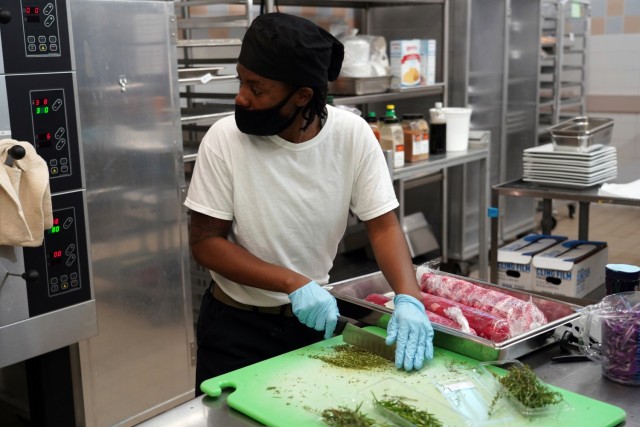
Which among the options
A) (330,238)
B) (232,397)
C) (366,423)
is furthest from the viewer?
(330,238)

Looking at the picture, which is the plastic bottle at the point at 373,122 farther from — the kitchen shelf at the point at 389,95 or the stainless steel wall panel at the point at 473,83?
the stainless steel wall panel at the point at 473,83

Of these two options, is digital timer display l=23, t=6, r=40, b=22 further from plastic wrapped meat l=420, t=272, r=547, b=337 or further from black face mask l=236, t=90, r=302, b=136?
plastic wrapped meat l=420, t=272, r=547, b=337

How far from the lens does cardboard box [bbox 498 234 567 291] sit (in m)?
3.09

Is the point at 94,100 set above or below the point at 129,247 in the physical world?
above

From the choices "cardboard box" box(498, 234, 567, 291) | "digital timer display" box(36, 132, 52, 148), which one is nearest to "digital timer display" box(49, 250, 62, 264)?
"digital timer display" box(36, 132, 52, 148)

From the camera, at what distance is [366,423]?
4.05 feet

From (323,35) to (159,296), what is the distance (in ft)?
4.61

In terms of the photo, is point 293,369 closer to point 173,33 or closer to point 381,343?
point 381,343

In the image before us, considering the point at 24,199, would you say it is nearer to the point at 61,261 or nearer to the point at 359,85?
the point at 61,261

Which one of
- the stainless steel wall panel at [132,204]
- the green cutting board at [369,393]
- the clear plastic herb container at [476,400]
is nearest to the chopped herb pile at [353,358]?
the green cutting board at [369,393]

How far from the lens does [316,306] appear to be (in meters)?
1.63

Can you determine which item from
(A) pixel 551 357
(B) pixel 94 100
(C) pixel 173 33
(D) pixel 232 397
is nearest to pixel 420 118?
(C) pixel 173 33

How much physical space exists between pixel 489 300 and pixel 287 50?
72 cm

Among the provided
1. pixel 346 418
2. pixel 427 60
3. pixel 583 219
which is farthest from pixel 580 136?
pixel 346 418
